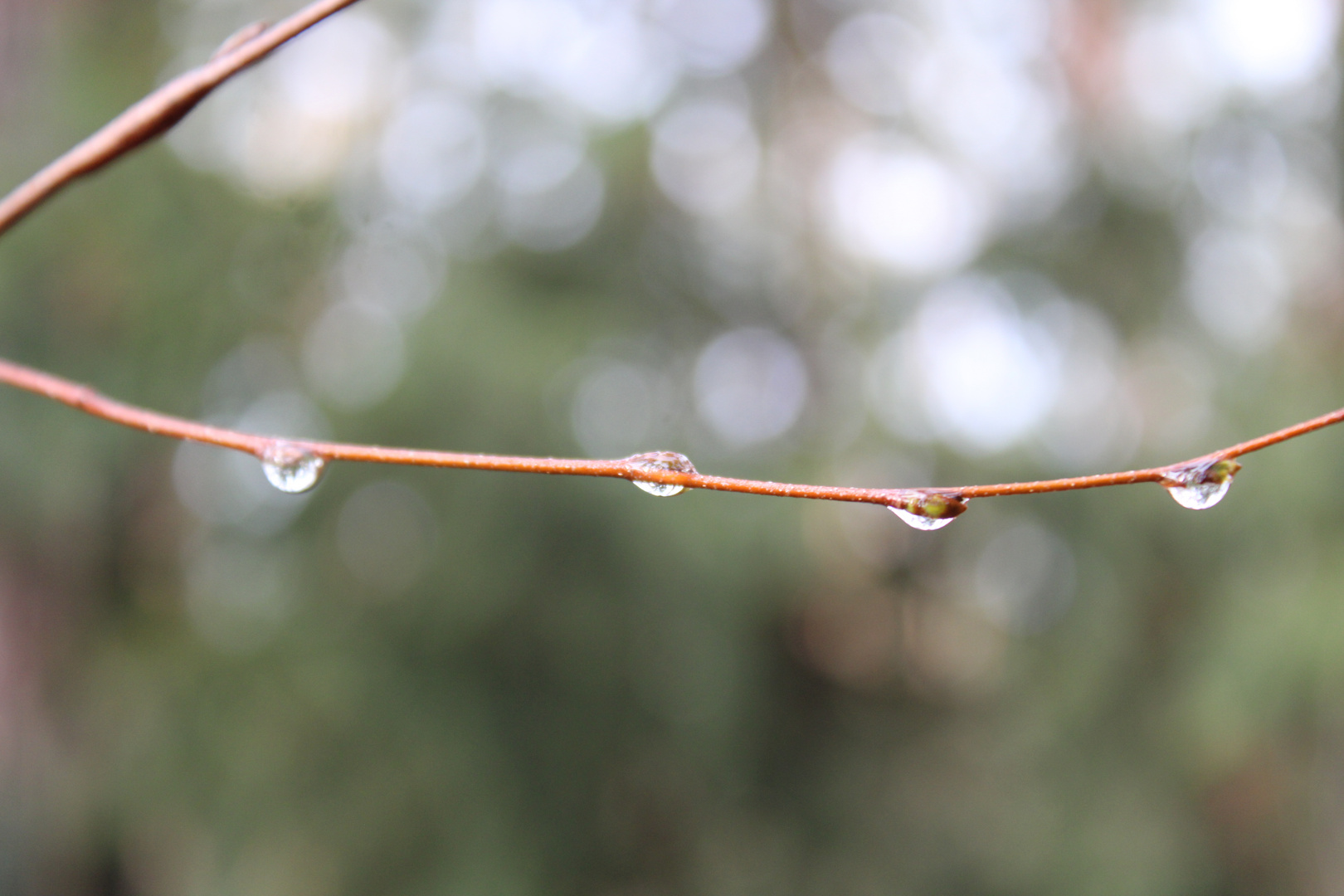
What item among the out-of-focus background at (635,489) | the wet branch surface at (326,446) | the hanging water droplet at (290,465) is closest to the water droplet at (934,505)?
the wet branch surface at (326,446)

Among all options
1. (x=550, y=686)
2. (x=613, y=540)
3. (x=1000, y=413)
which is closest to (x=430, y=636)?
(x=550, y=686)

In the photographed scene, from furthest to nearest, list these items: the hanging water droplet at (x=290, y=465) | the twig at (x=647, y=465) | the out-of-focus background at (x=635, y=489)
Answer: the out-of-focus background at (x=635, y=489) < the hanging water droplet at (x=290, y=465) < the twig at (x=647, y=465)

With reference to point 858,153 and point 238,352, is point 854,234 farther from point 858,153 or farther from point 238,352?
point 238,352

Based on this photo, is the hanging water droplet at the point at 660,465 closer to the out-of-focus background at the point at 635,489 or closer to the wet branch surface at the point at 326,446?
the wet branch surface at the point at 326,446

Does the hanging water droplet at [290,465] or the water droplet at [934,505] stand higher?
the hanging water droplet at [290,465]

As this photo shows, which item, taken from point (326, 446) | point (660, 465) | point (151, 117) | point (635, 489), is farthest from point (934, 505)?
point (635, 489)

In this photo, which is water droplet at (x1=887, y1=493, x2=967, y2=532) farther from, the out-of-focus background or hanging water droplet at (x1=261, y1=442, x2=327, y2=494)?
the out-of-focus background
